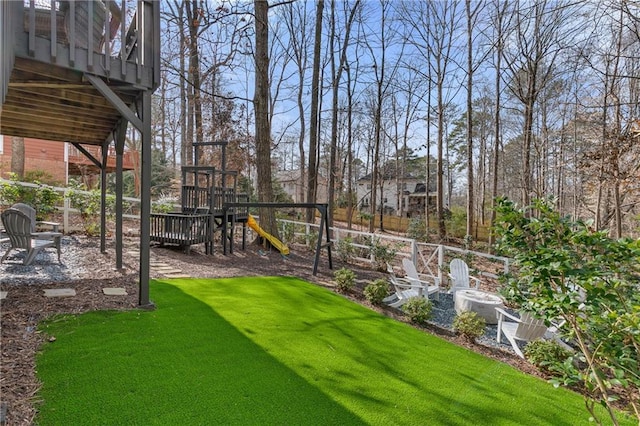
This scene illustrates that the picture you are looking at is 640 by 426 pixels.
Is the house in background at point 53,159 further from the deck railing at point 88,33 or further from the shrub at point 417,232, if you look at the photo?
the shrub at point 417,232

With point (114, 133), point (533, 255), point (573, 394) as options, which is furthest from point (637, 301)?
point (114, 133)

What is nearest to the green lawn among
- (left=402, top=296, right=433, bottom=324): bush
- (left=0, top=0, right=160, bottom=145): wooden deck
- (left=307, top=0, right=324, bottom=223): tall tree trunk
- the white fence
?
(left=402, top=296, right=433, bottom=324): bush

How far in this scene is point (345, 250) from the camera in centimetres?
974

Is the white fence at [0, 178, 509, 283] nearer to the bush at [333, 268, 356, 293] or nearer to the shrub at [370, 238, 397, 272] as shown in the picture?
the shrub at [370, 238, 397, 272]

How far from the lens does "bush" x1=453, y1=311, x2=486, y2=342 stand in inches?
186

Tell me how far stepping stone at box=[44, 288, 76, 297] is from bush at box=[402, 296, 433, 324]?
464 centimetres

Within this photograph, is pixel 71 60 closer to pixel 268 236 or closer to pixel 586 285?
pixel 586 285

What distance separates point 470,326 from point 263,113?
309 inches

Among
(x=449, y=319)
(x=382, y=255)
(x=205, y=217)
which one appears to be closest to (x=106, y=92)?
(x=205, y=217)

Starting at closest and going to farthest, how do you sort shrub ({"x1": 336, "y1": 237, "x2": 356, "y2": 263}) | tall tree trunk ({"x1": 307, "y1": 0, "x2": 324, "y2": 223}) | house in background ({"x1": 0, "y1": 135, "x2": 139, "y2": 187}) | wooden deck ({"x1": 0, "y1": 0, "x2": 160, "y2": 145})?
1. wooden deck ({"x1": 0, "y1": 0, "x2": 160, "y2": 145})
2. shrub ({"x1": 336, "y1": 237, "x2": 356, "y2": 263})
3. tall tree trunk ({"x1": 307, "y1": 0, "x2": 324, "y2": 223})
4. house in background ({"x1": 0, "y1": 135, "x2": 139, "y2": 187})

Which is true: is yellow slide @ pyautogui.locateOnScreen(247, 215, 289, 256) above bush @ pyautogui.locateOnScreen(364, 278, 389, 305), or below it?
above

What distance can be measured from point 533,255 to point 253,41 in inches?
443

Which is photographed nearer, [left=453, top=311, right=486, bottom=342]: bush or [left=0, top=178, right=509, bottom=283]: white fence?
[left=453, top=311, right=486, bottom=342]: bush

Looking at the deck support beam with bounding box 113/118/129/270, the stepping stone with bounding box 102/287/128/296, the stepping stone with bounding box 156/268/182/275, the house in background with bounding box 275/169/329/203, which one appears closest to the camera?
the stepping stone with bounding box 102/287/128/296
